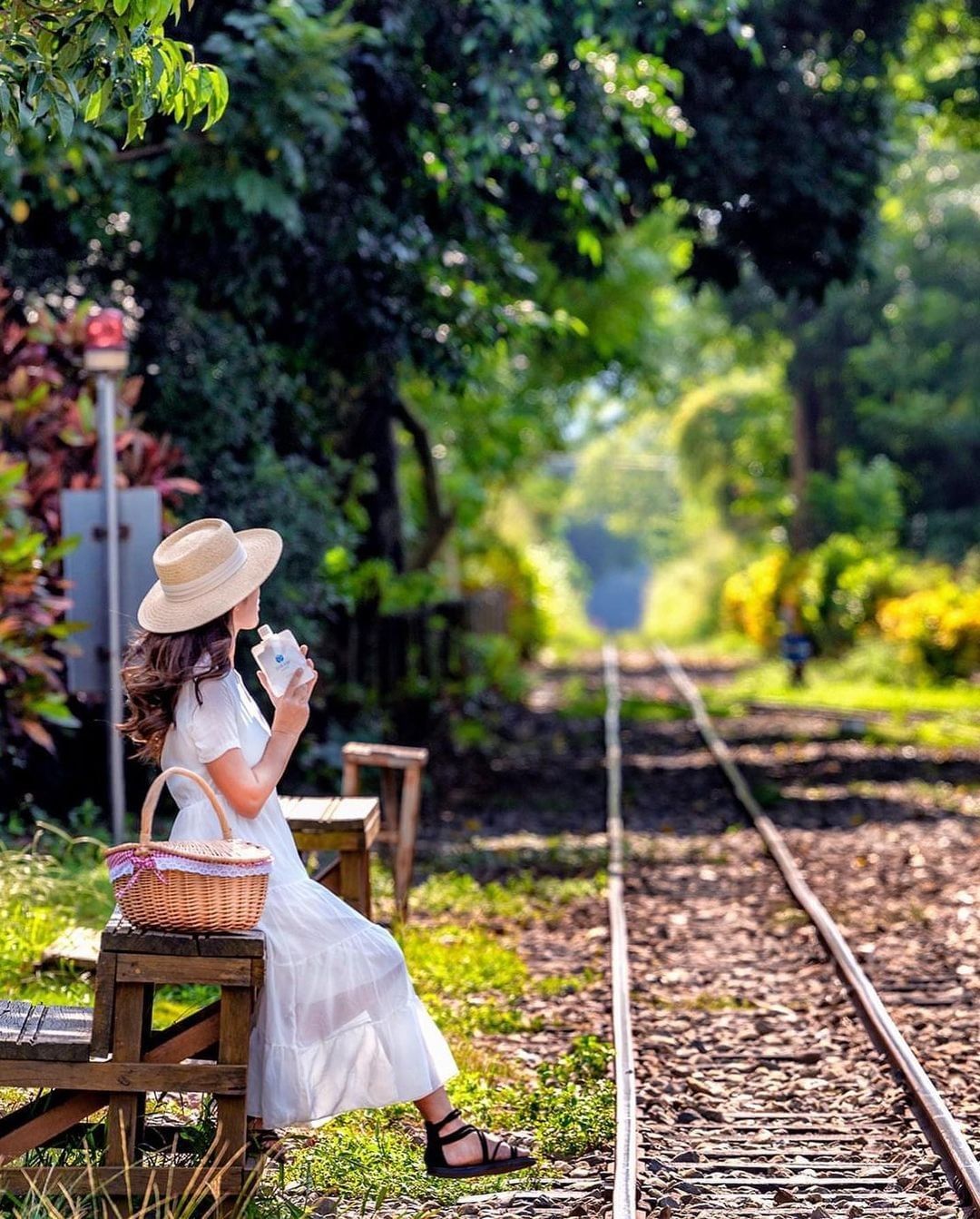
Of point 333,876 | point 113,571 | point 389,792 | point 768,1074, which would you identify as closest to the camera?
point 333,876

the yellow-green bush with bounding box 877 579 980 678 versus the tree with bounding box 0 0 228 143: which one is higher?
the tree with bounding box 0 0 228 143

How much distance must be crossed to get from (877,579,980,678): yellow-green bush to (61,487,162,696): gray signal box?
19294 mm

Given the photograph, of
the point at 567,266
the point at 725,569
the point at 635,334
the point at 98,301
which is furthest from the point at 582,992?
the point at 725,569

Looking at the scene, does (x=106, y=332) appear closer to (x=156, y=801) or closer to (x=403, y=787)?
(x=403, y=787)

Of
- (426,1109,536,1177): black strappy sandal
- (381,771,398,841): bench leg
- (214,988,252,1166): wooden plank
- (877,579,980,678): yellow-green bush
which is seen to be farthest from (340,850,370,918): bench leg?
(877,579,980,678): yellow-green bush

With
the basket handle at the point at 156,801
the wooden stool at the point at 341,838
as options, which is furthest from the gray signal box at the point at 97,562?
the basket handle at the point at 156,801

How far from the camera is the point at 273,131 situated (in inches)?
438

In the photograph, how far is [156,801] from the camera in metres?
4.93

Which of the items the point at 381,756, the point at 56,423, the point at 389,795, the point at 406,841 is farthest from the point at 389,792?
the point at 56,423

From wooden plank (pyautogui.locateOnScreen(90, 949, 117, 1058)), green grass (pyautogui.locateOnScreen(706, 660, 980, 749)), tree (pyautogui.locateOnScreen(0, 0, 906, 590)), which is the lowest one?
green grass (pyautogui.locateOnScreen(706, 660, 980, 749))

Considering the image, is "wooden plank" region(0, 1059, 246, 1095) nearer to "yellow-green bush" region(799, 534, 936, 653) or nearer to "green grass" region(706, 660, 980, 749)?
"green grass" region(706, 660, 980, 749)

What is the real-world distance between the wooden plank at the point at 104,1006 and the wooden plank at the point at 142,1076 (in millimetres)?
43

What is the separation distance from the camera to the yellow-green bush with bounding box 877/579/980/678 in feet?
90.5

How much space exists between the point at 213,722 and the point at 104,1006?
2.59ft
